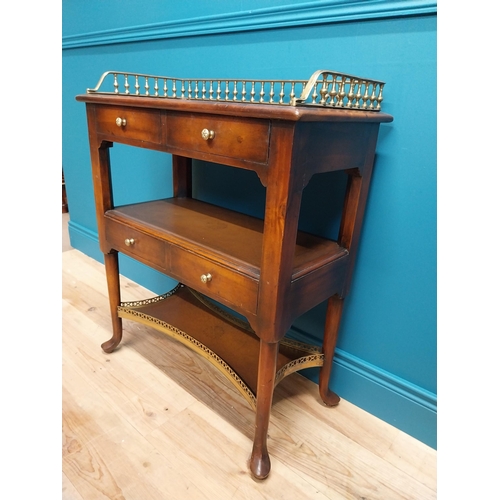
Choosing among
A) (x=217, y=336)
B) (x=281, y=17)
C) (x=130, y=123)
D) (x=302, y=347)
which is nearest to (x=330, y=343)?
(x=302, y=347)

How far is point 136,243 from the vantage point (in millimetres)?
1182

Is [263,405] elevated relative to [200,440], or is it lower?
elevated

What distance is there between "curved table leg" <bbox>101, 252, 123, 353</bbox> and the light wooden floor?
1.6 inches

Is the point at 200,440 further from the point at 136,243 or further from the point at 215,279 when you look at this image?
the point at 136,243

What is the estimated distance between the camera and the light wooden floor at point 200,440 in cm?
101

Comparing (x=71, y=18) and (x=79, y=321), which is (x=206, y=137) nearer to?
(x=79, y=321)

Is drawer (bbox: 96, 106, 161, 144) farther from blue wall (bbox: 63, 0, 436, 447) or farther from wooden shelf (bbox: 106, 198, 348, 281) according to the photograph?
blue wall (bbox: 63, 0, 436, 447)

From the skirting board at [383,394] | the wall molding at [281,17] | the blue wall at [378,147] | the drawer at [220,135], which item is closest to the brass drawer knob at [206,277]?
the drawer at [220,135]

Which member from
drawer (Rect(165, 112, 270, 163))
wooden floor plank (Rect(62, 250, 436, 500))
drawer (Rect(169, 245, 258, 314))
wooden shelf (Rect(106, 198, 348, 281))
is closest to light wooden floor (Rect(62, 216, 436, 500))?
wooden floor plank (Rect(62, 250, 436, 500))

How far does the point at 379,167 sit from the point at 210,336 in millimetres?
798

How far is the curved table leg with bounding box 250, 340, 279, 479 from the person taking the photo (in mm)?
923

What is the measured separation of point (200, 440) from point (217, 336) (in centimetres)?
34

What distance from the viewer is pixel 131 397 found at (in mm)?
1297

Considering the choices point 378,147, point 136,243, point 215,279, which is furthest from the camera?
point 136,243
